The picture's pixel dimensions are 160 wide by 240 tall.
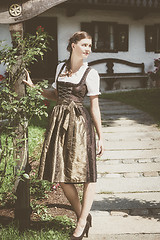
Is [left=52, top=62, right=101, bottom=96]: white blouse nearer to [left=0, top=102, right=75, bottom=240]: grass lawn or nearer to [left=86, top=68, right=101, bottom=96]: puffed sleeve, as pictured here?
[left=86, top=68, right=101, bottom=96]: puffed sleeve

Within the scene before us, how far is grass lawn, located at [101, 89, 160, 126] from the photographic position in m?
8.91

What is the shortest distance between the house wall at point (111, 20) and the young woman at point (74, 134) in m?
10.6

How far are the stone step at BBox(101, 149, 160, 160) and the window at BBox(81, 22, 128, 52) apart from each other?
29.3 feet

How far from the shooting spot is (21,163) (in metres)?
3.09

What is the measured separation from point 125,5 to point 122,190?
10.6 metres

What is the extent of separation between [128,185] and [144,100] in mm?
6528

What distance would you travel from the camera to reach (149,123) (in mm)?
7582

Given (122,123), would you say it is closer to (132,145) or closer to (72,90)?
(132,145)

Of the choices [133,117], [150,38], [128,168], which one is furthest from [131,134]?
[150,38]

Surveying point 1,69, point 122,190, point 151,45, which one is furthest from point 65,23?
point 122,190

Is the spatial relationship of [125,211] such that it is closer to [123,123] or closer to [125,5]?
[123,123]

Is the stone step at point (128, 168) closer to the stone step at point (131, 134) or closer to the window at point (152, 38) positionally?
the stone step at point (131, 134)

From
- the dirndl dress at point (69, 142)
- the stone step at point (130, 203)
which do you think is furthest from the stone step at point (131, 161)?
the dirndl dress at point (69, 142)

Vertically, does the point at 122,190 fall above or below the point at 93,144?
below
